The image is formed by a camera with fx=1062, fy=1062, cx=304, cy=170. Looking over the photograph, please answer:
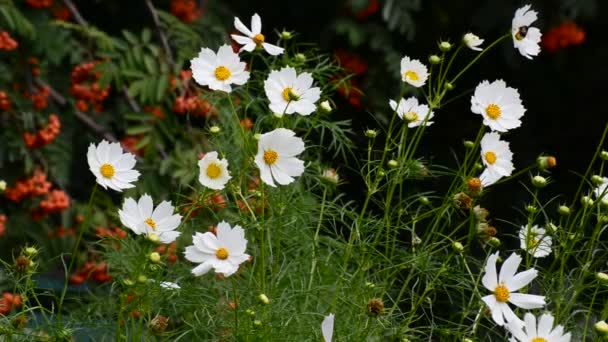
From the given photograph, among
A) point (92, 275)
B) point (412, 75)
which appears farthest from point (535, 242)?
point (92, 275)

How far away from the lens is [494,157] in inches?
50.3

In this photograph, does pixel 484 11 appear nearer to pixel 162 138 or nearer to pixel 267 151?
pixel 162 138

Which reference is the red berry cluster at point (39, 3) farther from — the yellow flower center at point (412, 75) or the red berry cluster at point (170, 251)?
the yellow flower center at point (412, 75)

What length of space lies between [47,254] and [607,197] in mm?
1673

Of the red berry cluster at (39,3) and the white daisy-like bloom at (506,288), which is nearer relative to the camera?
the white daisy-like bloom at (506,288)

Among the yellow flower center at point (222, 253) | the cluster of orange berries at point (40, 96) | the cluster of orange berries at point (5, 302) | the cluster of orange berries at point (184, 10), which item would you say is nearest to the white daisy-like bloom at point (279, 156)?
the yellow flower center at point (222, 253)

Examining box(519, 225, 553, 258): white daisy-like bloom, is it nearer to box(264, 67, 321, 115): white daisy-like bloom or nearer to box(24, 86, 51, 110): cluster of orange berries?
box(264, 67, 321, 115): white daisy-like bloom

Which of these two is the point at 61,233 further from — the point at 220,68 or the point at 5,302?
the point at 220,68

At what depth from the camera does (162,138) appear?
278 cm

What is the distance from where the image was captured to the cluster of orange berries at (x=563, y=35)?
2988 millimetres

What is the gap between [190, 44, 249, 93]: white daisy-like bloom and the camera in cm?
130

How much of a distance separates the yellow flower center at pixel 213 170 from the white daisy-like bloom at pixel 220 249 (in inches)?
3.5

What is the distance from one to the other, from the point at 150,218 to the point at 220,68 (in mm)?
222

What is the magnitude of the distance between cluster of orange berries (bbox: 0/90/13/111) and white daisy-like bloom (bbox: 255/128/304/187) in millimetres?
1584
